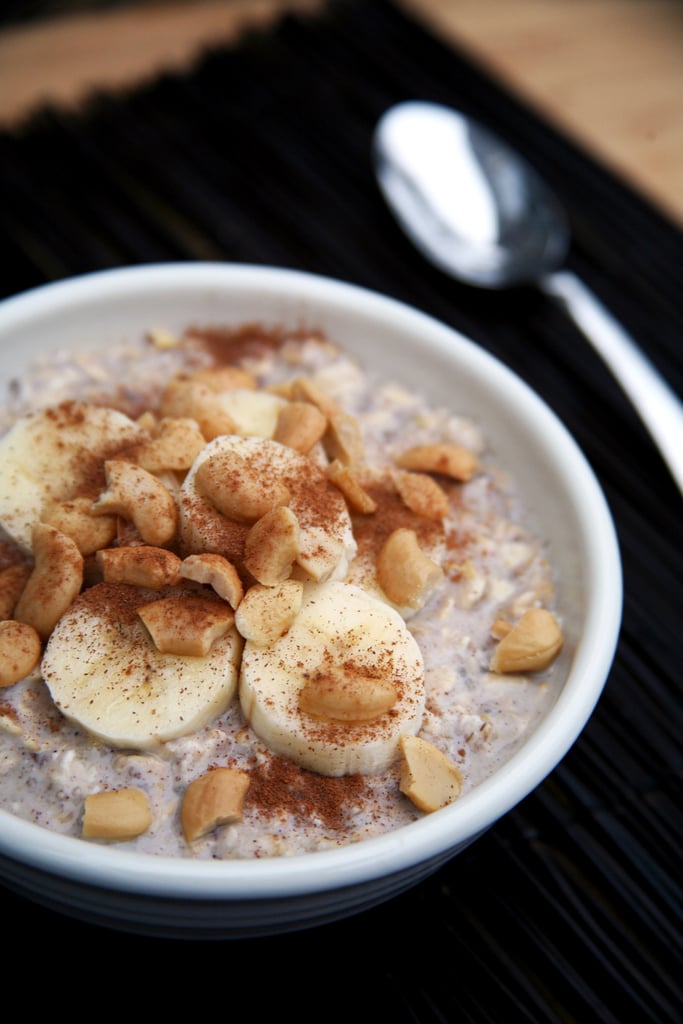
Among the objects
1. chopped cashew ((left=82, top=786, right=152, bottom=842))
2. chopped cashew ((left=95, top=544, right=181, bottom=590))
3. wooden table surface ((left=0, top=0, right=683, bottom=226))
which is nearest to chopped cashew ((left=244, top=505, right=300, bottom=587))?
chopped cashew ((left=95, top=544, right=181, bottom=590))

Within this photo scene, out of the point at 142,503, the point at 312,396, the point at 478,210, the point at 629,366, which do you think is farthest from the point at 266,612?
the point at 478,210

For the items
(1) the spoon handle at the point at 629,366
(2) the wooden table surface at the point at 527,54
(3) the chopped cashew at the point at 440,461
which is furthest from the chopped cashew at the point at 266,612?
(2) the wooden table surface at the point at 527,54

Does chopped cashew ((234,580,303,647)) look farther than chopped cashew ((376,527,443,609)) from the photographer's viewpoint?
No

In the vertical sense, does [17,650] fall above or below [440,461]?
below

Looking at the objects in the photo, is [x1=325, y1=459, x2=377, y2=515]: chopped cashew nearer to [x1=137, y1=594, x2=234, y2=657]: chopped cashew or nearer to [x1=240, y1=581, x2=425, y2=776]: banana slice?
[x1=240, y1=581, x2=425, y2=776]: banana slice

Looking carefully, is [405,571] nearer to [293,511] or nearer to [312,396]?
[293,511]

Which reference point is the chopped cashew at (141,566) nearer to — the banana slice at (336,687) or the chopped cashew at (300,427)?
the banana slice at (336,687)
